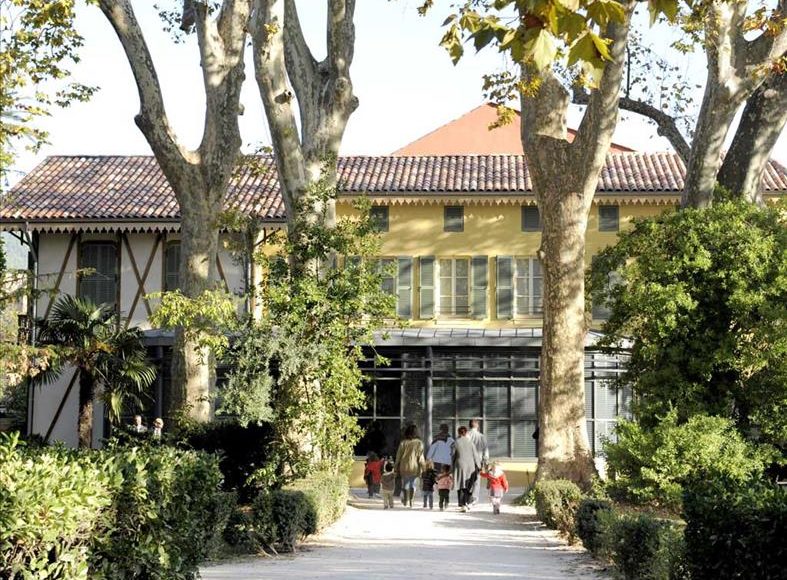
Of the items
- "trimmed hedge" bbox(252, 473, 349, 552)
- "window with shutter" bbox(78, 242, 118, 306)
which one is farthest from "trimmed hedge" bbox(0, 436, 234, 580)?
"window with shutter" bbox(78, 242, 118, 306)

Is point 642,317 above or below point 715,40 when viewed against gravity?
below

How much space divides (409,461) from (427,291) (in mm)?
11848

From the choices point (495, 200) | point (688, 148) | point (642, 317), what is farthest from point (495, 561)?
point (495, 200)

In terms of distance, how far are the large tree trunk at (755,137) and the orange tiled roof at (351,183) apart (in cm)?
1234

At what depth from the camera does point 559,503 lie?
19.0 m

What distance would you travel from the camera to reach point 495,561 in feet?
49.3

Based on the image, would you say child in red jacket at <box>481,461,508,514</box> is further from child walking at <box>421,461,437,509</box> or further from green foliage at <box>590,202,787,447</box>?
green foliage at <box>590,202,787,447</box>

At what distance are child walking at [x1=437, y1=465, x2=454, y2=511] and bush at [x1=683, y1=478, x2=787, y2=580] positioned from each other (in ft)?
46.5

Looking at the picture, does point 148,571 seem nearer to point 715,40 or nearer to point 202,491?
point 202,491

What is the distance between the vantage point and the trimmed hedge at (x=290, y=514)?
51.8 feet

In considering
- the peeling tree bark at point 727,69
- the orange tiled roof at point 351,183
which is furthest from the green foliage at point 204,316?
the orange tiled roof at point 351,183

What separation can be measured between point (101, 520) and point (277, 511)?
6.72 meters

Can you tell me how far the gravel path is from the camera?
45.2ft

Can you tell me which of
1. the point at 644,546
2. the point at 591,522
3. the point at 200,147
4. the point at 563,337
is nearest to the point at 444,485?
the point at 563,337
